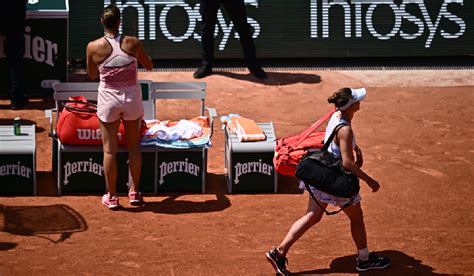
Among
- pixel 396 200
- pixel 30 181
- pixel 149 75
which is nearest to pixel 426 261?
pixel 396 200

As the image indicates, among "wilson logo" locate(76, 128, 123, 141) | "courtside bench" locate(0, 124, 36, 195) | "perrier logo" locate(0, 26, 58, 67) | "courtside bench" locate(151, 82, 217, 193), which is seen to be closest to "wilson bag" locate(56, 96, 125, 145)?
"wilson logo" locate(76, 128, 123, 141)

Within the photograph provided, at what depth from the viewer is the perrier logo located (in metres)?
14.7

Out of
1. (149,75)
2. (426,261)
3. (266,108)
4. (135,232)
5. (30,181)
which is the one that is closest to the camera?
(426,261)

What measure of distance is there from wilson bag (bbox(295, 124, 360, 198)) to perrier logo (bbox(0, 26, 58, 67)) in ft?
23.7

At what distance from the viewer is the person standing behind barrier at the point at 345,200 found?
8.32 m

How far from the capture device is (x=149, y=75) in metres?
16.0

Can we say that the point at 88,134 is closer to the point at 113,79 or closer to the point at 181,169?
the point at 113,79

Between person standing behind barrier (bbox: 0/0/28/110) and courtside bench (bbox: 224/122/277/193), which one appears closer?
courtside bench (bbox: 224/122/277/193)

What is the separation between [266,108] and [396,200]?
3.90 m

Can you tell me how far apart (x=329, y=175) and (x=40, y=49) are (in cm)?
753

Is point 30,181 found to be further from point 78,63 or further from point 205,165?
point 78,63

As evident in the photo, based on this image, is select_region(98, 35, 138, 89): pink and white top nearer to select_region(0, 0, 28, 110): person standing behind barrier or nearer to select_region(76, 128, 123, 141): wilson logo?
select_region(76, 128, 123, 141): wilson logo

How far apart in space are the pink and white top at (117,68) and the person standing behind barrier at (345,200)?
2.31 metres

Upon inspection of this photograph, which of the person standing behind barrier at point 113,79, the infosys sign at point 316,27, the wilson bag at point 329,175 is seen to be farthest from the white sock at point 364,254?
the infosys sign at point 316,27
